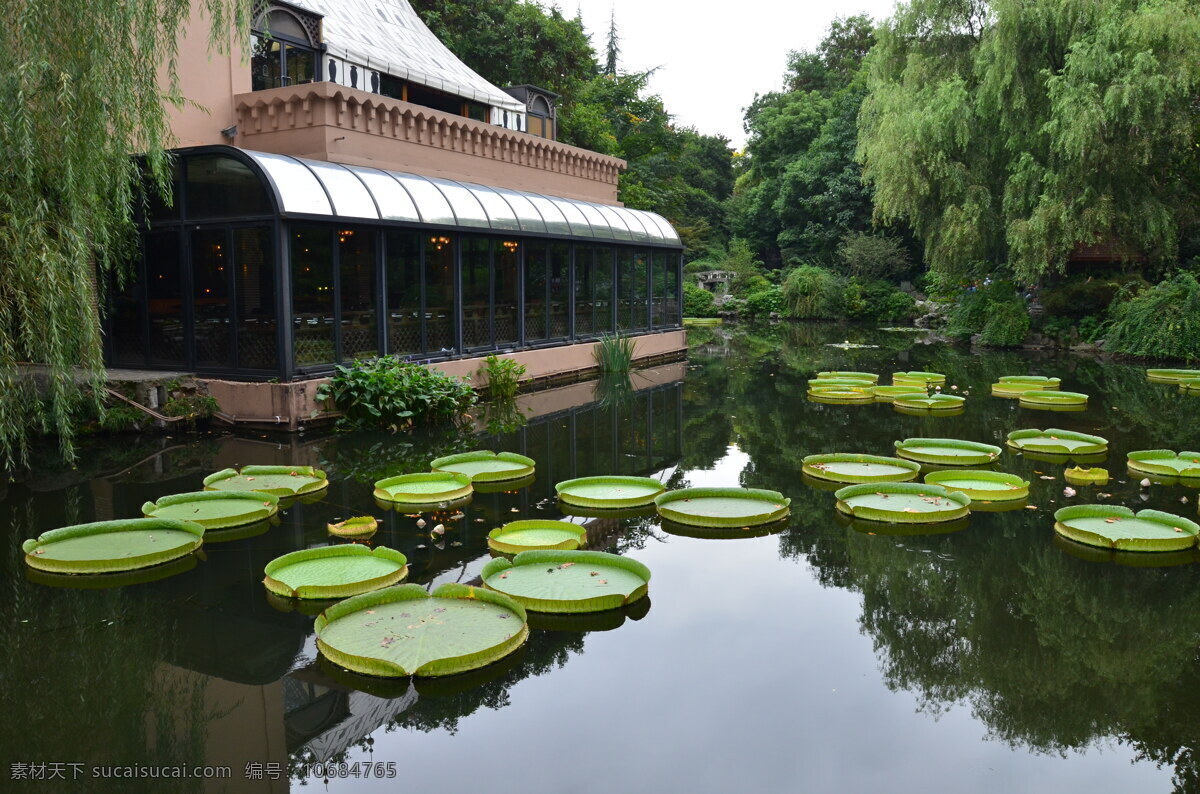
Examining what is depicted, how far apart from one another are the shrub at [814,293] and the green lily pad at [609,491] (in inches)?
1212

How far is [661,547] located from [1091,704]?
2.96 metres

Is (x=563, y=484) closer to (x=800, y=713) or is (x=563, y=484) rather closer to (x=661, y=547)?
(x=661, y=547)

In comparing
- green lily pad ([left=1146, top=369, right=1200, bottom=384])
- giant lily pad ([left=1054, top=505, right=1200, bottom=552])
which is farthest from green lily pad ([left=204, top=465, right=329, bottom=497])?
green lily pad ([left=1146, top=369, right=1200, bottom=384])

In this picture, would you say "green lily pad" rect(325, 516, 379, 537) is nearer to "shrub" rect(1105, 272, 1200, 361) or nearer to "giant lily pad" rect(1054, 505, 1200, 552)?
"giant lily pad" rect(1054, 505, 1200, 552)

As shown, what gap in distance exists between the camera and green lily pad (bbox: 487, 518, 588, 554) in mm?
5914

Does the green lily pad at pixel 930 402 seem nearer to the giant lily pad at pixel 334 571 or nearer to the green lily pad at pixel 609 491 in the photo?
the green lily pad at pixel 609 491

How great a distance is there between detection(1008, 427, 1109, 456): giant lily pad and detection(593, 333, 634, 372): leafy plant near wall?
8628 millimetres

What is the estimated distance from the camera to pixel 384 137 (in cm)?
1366

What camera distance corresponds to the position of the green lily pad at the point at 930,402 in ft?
41.3

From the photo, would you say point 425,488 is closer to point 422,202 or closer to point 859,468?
point 859,468

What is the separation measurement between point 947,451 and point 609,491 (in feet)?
12.0

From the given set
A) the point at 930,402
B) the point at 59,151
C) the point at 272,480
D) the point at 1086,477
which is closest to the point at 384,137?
the point at 59,151

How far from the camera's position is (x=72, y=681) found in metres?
4.13

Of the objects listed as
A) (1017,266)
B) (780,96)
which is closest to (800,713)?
(1017,266)
